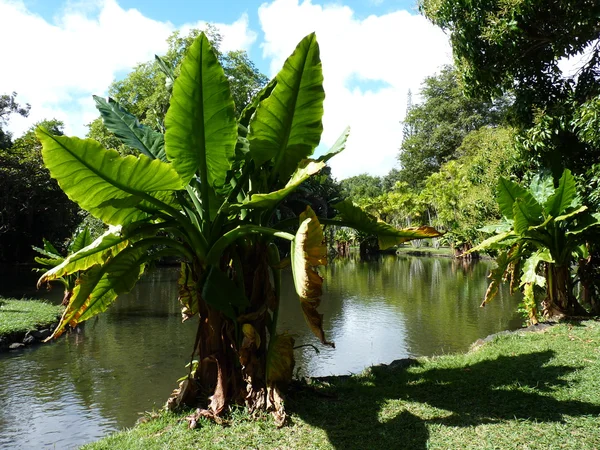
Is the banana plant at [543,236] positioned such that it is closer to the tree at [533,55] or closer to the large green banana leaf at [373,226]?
the tree at [533,55]

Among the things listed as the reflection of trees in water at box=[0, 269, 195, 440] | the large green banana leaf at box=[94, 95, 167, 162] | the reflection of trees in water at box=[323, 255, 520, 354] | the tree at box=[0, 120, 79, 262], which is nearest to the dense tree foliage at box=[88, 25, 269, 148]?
the tree at box=[0, 120, 79, 262]

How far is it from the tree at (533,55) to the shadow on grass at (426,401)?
4.14 meters

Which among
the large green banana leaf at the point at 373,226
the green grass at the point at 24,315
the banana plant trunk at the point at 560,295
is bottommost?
the green grass at the point at 24,315

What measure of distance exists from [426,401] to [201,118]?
2972 millimetres

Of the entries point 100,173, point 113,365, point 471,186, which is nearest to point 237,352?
point 100,173

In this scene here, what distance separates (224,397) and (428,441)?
1.67 m

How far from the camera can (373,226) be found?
13.8ft

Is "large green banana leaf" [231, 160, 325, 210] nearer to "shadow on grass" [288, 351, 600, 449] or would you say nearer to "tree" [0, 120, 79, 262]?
"shadow on grass" [288, 351, 600, 449]

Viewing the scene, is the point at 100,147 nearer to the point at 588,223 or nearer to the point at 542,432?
the point at 542,432

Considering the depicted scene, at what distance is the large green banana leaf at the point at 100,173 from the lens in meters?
3.26

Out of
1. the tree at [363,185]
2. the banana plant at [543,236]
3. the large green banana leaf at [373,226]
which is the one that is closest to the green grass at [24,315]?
the large green banana leaf at [373,226]

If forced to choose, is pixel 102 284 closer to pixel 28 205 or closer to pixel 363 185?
pixel 28 205

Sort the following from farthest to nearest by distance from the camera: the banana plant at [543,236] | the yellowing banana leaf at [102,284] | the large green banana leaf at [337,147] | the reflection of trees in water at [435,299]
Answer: the reflection of trees in water at [435,299] → the banana plant at [543,236] → the large green banana leaf at [337,147] → the yellowing banana leaf at [102,284]

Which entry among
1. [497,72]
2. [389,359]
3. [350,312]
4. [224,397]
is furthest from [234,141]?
[350,312]
